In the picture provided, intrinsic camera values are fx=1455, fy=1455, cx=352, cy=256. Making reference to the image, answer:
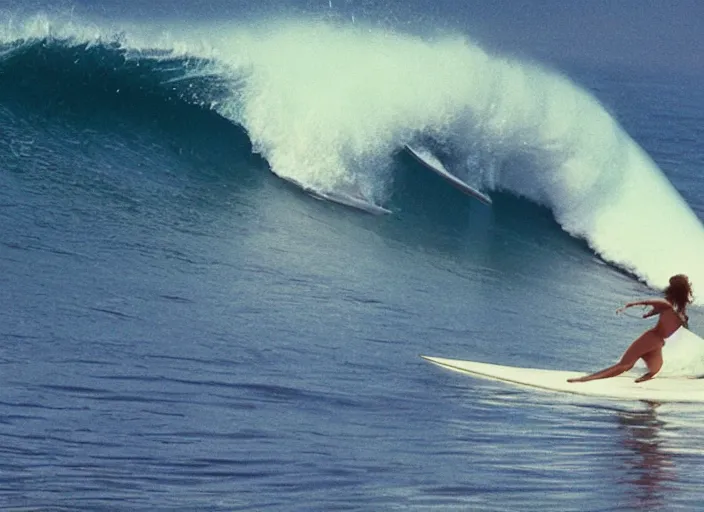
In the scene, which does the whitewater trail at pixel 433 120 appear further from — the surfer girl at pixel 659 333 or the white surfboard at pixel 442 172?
the surfer girl at pixel 659 333

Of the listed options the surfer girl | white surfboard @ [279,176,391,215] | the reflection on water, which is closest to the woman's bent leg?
the surfer girl

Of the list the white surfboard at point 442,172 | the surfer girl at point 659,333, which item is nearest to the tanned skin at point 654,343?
the surfer girl at point 659,333

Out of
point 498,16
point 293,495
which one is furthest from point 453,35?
point 498,16

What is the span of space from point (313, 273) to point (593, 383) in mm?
3094

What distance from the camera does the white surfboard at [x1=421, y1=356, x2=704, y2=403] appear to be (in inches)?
331

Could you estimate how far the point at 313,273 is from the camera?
11109 mm

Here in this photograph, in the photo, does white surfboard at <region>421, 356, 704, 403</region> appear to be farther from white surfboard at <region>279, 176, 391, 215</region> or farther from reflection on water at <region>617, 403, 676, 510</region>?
white surfboard at <region>279, 176, 391, 215</region>

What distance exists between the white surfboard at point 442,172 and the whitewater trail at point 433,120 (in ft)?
0.63

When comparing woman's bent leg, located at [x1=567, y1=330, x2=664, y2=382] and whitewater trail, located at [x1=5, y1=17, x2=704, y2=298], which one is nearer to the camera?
woman's bent leg, located at [x1=567, y1=330, x2=664, y2=382]

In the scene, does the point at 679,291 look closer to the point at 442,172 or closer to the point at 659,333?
the point at 659,333

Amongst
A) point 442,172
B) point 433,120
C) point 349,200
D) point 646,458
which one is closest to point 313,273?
point 349,200

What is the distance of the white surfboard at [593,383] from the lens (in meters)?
8.40

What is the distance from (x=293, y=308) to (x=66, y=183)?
3527 millimetres

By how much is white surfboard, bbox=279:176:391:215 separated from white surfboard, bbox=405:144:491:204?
128 centimetres
